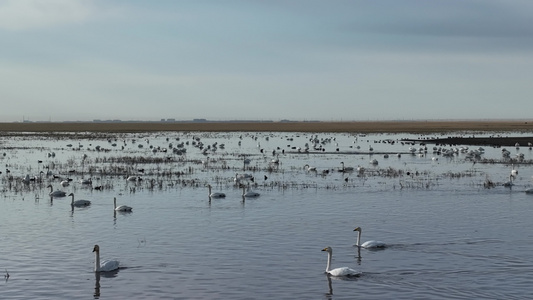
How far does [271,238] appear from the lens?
2441 centimetres

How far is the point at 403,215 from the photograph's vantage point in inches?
1152

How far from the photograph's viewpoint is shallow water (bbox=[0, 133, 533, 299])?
18.3 meters

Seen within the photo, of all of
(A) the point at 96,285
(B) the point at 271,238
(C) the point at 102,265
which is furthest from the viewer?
(B) the point at 271,238

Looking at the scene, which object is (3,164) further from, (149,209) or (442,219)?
(442,219)

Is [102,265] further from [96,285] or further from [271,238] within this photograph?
[271,238]

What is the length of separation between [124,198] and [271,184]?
8.73 metres

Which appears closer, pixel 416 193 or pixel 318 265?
pixel 318 265

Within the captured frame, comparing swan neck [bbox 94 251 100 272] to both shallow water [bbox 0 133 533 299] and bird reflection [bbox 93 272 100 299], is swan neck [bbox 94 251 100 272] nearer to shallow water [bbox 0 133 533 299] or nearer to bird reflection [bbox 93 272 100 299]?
bird reflection [bbox 93 272 100 299]

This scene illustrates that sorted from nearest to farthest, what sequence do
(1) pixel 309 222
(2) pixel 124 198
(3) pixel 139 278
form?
1. (3) pixel 139 278
2. (1) pixel 309 222
3. (2) pixel 124 198

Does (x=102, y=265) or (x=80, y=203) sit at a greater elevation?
(x=80, y=203)

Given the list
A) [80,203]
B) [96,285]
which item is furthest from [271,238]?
[80,203]

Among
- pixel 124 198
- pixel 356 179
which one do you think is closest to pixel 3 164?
pixel 124 198

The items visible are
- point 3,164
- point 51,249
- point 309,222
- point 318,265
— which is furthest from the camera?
point 3,164

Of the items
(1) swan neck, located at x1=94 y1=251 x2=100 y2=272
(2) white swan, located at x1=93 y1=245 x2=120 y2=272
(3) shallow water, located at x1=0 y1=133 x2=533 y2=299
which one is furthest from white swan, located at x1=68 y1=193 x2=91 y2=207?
(1) swan neck, located at x1=94 y1=251 x2=100 y2=272
